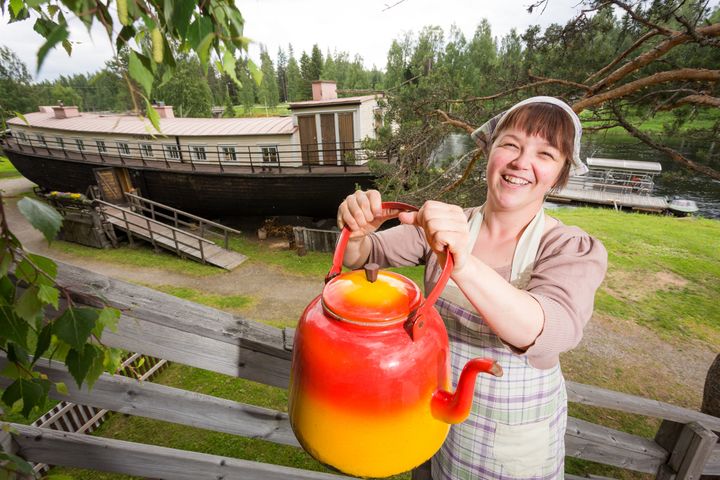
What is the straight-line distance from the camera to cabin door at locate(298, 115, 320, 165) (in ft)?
42.0

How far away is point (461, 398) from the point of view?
79 centimetres

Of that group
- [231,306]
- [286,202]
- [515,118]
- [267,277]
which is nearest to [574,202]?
[286,202]

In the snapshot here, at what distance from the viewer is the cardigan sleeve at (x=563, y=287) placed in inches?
35.5

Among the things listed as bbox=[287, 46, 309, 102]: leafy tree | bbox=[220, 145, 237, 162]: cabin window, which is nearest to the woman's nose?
bbox=[220, 145, 237, 162]: cabin window

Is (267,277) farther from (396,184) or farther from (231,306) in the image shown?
(396,184)

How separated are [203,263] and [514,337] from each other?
451 inches

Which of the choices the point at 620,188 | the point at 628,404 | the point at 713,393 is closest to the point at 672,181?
the point at 620,188

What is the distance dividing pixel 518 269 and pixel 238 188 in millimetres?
13294

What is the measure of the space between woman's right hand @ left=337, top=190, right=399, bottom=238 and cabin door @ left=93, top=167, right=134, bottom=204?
16.5 m

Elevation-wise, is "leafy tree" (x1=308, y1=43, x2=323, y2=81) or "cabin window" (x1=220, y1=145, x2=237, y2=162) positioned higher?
"leafy tree" (x1=308, y1=43, x2=323, y2=81)

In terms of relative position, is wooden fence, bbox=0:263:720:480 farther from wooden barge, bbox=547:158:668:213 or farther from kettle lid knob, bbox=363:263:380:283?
wooden barge, bbox=547:158:668:213

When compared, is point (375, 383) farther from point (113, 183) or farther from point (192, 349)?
point (113, 183)

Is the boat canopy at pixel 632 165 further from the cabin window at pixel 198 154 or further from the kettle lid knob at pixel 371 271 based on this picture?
the kettle lid knob at pixel 371 271

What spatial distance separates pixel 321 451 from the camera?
0.84 meters
